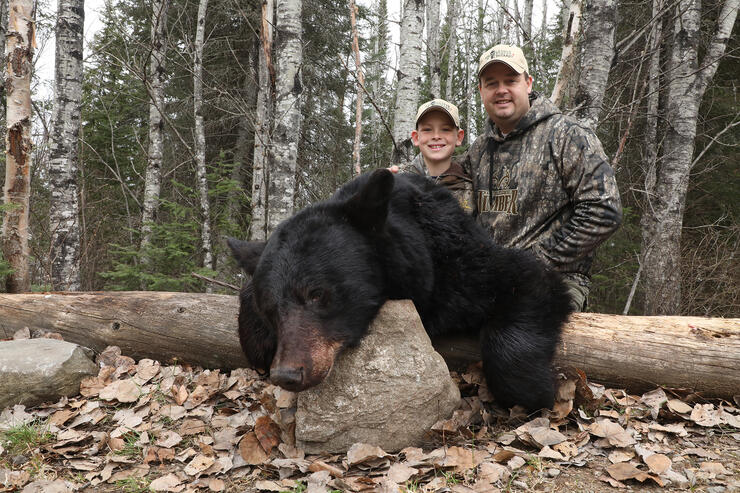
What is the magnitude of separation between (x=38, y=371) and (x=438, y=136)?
347cm

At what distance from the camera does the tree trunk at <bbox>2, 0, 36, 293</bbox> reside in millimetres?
5520

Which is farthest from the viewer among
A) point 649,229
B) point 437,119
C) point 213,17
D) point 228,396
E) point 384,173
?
point 213,17

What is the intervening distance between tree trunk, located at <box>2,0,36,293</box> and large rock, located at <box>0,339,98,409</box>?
9.00ft

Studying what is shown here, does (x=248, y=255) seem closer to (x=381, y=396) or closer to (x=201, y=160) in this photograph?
(x=381, y=396)

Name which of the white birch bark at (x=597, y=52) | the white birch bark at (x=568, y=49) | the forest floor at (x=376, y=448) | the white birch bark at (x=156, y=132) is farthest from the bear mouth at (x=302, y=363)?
the white birch bark at (x=156, y=132)

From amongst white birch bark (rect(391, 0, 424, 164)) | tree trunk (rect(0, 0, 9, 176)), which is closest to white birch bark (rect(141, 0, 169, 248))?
tree trunk (rect(0, 0, 9, 176))

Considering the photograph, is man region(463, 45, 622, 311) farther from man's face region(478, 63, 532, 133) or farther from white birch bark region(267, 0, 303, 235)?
white birch bark region(267, 0, 303, 235)

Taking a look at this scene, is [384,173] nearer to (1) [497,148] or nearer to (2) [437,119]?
(1) [497,148]

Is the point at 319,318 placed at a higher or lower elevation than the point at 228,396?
higher

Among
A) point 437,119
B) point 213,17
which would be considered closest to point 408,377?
point 437,119

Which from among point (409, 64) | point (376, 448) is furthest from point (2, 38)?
point (376, 448)

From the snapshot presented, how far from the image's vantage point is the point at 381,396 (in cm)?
237

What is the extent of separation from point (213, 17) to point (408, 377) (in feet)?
41.9

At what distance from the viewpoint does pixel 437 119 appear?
4.15 meters
